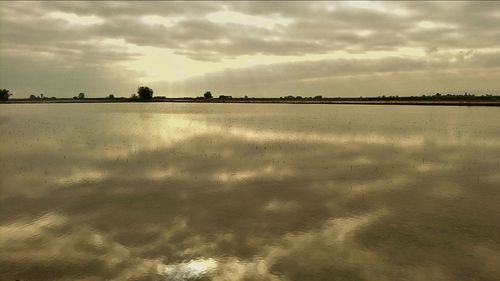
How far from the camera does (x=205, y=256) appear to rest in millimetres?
13750

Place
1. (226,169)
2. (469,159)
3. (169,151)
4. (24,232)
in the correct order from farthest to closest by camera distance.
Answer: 1. (169,151)
2. (469,159)
3. (226,169)
4. (24,232)

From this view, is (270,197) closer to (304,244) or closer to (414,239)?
(304,244)

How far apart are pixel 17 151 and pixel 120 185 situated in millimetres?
20855

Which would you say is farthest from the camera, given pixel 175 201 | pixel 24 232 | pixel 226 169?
pixel 226 169

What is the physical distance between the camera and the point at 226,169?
29109 millimetres

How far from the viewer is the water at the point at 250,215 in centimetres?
1297

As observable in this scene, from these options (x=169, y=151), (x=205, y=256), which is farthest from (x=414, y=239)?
(x=169, y=151)

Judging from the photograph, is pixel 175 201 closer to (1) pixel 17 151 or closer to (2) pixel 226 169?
(2) pixel 226 169

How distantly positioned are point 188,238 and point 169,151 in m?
23.3

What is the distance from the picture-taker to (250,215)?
1841 centimetres

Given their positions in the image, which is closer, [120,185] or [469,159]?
[120,185]

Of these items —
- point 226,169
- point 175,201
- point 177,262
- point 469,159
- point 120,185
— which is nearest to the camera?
point 177,262

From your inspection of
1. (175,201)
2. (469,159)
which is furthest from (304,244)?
(469,159)

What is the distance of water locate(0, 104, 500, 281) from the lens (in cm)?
1297
